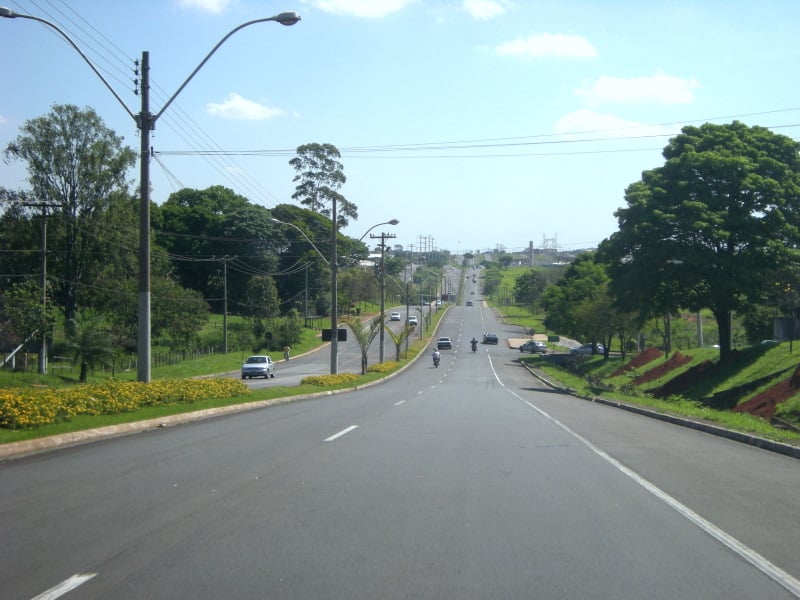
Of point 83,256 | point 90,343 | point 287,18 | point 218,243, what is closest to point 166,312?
point 83,256

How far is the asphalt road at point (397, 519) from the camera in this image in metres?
5.91

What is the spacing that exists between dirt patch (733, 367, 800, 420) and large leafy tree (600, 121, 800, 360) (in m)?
8.82

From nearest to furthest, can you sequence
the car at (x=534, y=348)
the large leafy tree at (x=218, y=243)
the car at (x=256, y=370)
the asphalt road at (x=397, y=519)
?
1. the asphalt road at (x=397, y=519)
2. the car at (x=256, y=370)
3. the large leafy tree at (x=218, y=243)
4. the car at (x=534, y=348)

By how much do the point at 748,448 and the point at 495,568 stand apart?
34.1ft

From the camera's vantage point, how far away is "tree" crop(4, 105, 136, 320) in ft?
157

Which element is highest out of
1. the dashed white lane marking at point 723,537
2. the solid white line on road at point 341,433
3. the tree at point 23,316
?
the tree at point 23,316

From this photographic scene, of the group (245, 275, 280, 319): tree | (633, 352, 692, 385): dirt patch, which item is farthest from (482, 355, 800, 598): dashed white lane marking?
(245, 275, 280, 319): tree

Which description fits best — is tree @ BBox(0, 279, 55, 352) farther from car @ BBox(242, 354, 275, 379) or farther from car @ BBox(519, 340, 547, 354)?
car @ BBox(519, 340, 547, 354)

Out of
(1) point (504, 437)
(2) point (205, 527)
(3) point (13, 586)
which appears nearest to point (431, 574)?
(2) point (205, 527)

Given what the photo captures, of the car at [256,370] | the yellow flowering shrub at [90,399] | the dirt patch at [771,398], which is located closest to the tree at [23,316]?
the car at [256,370]

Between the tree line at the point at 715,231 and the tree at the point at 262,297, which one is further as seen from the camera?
the tree at the point at 262,297

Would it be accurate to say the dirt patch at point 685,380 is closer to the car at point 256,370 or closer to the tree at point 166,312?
the car at point 256,370

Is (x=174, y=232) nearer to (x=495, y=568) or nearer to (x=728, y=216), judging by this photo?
(x=728, y=216)

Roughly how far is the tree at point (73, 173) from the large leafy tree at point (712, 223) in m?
30.8
